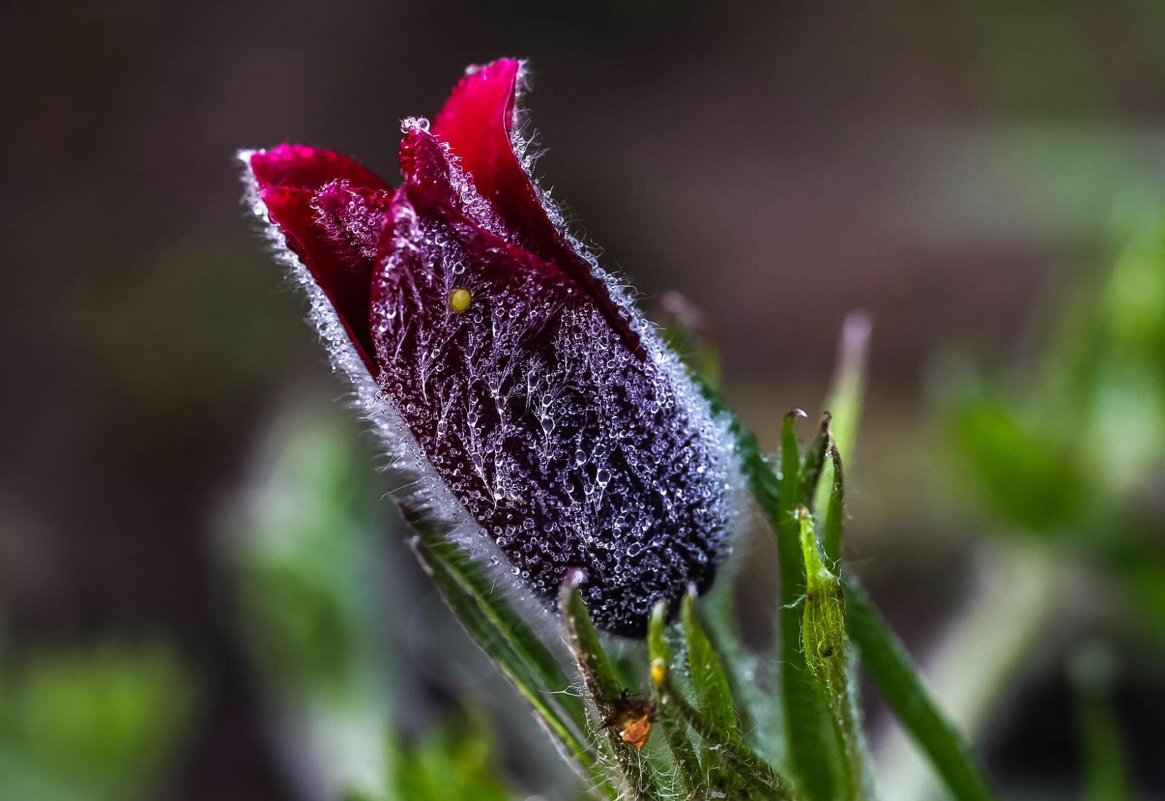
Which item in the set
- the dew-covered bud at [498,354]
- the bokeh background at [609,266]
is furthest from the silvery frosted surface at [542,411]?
the bokeh background at [609,266]

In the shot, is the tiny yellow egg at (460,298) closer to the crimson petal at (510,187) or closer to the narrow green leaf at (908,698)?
the crimson petal at (510,187)

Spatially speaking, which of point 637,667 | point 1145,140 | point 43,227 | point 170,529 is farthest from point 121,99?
point 637,667

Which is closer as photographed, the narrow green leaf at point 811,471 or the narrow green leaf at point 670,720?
the narrow green leaf at point 670,720

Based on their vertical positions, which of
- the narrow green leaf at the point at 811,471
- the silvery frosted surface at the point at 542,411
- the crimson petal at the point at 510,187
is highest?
the crimson petal at the point at 510,187

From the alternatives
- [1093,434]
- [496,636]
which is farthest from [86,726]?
[1093,434]

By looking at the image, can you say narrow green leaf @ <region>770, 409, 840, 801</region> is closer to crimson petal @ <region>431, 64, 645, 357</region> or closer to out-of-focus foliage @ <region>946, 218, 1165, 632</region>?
crimson petal @ <region>431, 64, 645, 357</region>

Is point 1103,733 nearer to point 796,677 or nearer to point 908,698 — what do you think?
point 908,698

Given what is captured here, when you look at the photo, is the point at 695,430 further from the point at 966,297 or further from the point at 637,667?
the point at 966,297

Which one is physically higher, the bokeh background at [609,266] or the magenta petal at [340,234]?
the bokeh background at [609,266]
